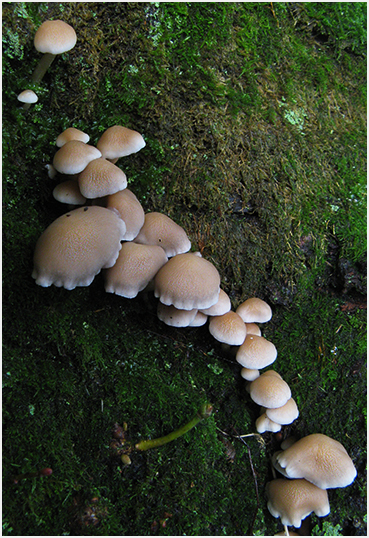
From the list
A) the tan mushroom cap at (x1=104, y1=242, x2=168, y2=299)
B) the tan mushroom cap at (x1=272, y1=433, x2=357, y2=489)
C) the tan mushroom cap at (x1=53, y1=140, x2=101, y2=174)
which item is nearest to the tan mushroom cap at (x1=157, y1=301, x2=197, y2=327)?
the tan mushroom cap at (x1=104, y1=242, x2=168, y2=299)

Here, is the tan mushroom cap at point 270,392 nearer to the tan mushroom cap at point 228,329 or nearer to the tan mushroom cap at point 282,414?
the tan mushroom cap at point 282,414

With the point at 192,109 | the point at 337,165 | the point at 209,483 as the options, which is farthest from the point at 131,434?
the point at 337,165

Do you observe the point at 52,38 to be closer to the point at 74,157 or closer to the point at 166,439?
the point at 74,157

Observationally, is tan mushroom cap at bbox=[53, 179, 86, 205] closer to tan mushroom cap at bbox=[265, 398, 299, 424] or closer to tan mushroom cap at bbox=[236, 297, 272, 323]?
tan mushroom cap at bbox=[236, 297, 272, 323]

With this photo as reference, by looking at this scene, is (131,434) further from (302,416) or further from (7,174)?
(7,174)

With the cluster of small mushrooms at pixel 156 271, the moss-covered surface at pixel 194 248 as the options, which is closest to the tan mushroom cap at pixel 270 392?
the cluster of small mushrooms at pixel 156 271

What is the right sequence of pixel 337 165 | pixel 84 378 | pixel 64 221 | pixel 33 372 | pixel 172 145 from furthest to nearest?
1. pixel 337 165
2. pixel 172 145
3. pixel 84 378
4. pixel 33 372
5. pixel 64 221

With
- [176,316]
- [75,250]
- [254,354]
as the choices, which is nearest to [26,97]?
[75,250]

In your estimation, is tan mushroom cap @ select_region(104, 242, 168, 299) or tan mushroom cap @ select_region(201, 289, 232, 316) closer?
tan mushroom cap @ select_region(104, 242, 168, 299)
